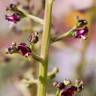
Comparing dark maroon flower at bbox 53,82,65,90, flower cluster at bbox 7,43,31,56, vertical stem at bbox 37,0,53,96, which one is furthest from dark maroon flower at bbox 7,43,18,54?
dark maroon flower at bbox 53,82,65,90

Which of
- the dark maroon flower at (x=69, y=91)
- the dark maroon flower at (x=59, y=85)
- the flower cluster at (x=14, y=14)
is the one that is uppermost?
the flower cluster at (x=14, y=14)

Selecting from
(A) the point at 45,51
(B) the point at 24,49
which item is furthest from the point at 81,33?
(B) the point at 24,49

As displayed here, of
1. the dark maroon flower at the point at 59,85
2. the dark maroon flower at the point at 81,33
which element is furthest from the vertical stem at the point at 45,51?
the dark maroon flower at the point at 81,33

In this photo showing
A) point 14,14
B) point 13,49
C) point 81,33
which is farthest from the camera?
point 14,14

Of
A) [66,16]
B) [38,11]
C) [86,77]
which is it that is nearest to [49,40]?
[38,11]

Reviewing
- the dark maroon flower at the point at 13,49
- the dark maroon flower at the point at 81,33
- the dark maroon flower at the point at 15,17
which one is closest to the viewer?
the dark maroon flower at the point at 13,49

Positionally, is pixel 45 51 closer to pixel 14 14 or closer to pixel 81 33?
pixel 81 33

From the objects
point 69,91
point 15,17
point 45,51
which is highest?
point 15,17

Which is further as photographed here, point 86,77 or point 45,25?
point 86,77

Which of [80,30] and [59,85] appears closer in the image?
[59,85]

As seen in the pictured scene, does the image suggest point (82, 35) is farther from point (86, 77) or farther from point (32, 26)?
point (86, 77)

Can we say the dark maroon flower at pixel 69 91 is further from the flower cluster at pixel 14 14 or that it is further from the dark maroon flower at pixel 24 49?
the flower cluster at pixel 14 14
